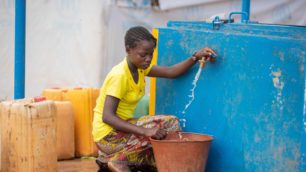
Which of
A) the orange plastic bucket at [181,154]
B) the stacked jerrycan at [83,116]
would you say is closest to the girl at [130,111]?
the orange plastic bucket at [181,154]

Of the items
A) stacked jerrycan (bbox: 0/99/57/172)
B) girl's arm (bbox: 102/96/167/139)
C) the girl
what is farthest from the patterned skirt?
stacked jerrycan (bbox: 0/99/57/172)

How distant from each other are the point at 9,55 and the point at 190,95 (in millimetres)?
3864

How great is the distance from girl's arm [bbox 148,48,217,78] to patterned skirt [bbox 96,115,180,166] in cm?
37

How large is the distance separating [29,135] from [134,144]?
2.70 feet

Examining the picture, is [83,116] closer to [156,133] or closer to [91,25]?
[91,25]

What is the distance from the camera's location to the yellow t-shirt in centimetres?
515

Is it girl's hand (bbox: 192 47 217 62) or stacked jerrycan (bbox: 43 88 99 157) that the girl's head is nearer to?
girl's hand (bbox: 192 47 217 62)

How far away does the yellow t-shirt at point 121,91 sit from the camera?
16.9ft

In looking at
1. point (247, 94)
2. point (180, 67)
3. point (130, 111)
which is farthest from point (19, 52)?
point (247, 94)

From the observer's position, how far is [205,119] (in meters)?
5.14

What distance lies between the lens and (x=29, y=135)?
17.3 feet

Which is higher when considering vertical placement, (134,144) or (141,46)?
(141,46)

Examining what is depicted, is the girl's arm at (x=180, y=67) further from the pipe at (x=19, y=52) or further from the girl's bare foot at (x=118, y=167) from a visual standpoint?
the pipe at (x=19, y=52)

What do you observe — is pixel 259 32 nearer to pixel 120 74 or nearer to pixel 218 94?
pixel 218 94
